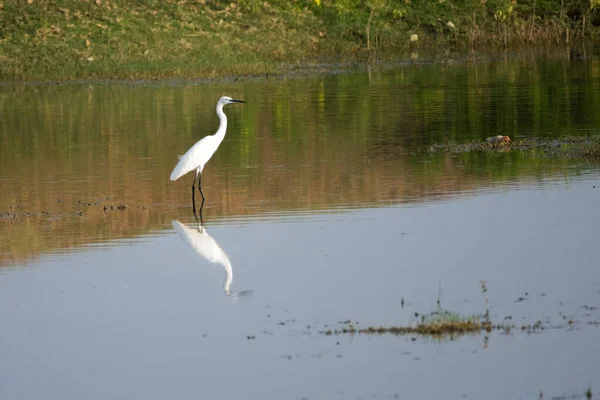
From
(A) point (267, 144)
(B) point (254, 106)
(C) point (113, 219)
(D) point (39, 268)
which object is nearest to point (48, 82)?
(B) point (254, 106)

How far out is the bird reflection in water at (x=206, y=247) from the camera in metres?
12.2

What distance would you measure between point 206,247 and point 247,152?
8957 millimetres

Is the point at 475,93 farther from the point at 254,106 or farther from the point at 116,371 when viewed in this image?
the point at 116,371

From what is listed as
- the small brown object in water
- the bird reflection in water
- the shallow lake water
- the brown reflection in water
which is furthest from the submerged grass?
the small brown object in water

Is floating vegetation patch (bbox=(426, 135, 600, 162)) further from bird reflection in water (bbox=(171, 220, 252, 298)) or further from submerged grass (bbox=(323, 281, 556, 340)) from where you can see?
submerged grass (bbox=(323, 281, 556, 340))

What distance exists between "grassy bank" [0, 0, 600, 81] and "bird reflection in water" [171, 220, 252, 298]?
2831 cm

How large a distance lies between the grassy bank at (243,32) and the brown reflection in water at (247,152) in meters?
5.05

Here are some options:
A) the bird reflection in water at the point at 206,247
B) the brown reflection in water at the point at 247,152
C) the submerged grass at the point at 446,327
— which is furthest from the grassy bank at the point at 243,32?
the submerged grass at the point at 446,327

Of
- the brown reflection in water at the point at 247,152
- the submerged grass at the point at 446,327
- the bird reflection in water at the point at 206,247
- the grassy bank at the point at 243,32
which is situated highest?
the grassy bank at the point at 243,32

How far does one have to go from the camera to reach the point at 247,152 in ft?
75.8

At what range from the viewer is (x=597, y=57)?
4438 cm

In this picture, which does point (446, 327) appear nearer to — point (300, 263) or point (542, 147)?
point (300, 263)

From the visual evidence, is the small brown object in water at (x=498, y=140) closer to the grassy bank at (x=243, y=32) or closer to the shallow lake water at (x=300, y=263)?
the shallow lake water at (x=300, y=263)

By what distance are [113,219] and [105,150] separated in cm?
833
